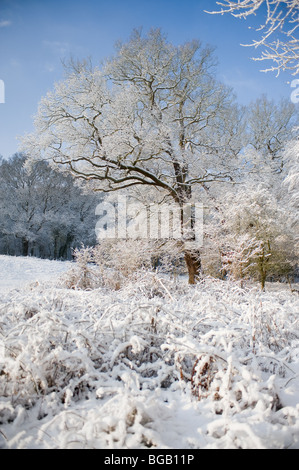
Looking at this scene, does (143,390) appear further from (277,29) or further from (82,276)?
(82,276)

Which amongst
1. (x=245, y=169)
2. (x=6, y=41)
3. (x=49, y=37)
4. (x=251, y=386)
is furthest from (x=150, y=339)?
(x=49, y=37)

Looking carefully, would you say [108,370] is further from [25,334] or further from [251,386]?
[251,386]

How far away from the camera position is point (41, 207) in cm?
2606

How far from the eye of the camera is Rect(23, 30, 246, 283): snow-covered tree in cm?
1053

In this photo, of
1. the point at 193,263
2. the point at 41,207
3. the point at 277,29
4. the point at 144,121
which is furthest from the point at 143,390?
the point at 41,207

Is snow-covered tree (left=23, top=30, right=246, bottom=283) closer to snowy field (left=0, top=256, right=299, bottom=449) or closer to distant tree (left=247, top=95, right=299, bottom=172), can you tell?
distant tree (left=247, top=95, right=299, bottom=172)

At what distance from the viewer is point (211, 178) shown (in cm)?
1147

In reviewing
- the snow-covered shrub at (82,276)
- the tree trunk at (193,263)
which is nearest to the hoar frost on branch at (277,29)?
the snow-covered shrub at (82,276)

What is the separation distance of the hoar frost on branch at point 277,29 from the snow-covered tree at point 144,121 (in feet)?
22.0

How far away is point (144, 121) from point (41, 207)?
18961 millimetres

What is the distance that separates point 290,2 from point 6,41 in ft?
41.0

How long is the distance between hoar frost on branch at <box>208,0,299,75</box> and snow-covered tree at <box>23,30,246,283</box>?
6.71 meters

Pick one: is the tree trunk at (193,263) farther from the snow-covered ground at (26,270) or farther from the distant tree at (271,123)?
the distant tree at (271,123)

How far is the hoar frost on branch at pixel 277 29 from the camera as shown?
357 cm
